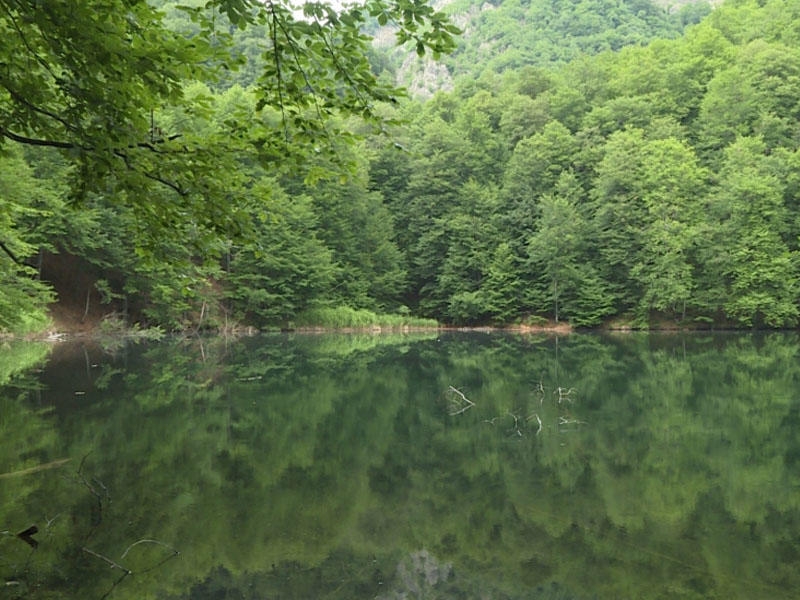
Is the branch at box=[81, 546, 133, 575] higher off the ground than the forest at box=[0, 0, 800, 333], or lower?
lower

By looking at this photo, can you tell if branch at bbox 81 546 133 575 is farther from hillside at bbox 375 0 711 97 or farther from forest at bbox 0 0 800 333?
hillside at bbox 375 0 711 97

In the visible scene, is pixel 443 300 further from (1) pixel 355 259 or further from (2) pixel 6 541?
(2) pixel 6 541

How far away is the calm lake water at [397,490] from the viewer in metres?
5.07

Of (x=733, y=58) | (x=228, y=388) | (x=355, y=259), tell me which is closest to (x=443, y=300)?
(x=355, y=259)

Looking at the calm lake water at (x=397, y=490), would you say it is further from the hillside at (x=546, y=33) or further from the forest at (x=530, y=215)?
the hillside at (x=546, y=33)

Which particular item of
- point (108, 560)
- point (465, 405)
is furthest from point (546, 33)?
point (108, 560)

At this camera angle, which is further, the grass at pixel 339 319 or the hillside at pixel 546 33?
the hillside at pixel 546 33

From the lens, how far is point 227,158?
14.5 ft

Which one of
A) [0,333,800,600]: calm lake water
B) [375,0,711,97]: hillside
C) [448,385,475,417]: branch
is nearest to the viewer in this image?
[0,333,800,600]: calm lake water

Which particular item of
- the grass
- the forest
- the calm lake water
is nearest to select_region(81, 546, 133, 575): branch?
the calm lake water

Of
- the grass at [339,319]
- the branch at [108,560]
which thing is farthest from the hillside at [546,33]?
the branch at [108,560]

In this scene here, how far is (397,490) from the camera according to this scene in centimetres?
741

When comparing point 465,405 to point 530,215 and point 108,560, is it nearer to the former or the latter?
point 108,560

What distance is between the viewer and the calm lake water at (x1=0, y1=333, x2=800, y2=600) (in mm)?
5070
